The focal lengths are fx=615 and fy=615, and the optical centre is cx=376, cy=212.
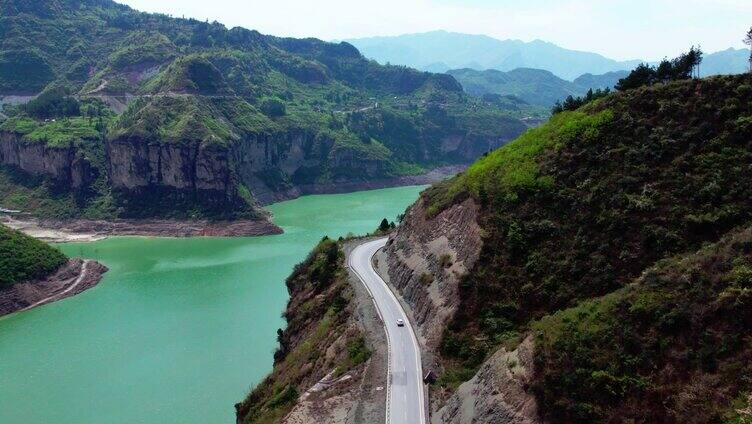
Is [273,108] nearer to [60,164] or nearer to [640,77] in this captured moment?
[60,164]

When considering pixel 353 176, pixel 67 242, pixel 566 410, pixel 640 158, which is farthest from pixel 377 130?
pixel 566 410

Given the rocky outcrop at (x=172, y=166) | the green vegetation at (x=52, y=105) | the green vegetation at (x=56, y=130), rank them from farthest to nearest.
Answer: the green vegetation at (x=52, y=105)
the green vegetation at (x=56, y=130)
the rocky outcrop at (x=172, y=166)

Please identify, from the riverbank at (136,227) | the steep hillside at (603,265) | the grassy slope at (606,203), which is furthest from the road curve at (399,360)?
the riverbank at (136,227)

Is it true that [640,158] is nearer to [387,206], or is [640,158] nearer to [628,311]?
[628,311]

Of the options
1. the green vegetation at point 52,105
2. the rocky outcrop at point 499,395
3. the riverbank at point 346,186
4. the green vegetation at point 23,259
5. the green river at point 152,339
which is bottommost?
the green river at point 152,339

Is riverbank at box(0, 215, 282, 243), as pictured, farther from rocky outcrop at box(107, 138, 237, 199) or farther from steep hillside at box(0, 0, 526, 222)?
rocky outcrop at box(107, 138, 237, 199)

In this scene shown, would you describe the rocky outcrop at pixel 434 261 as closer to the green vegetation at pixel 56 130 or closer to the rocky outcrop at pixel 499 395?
the rocky outcrop at pixel 499 395

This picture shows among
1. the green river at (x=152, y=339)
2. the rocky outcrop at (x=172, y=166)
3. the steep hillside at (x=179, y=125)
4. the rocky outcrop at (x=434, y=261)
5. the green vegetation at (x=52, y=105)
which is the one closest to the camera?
the rocky outcrop at (x=434, y=261)
